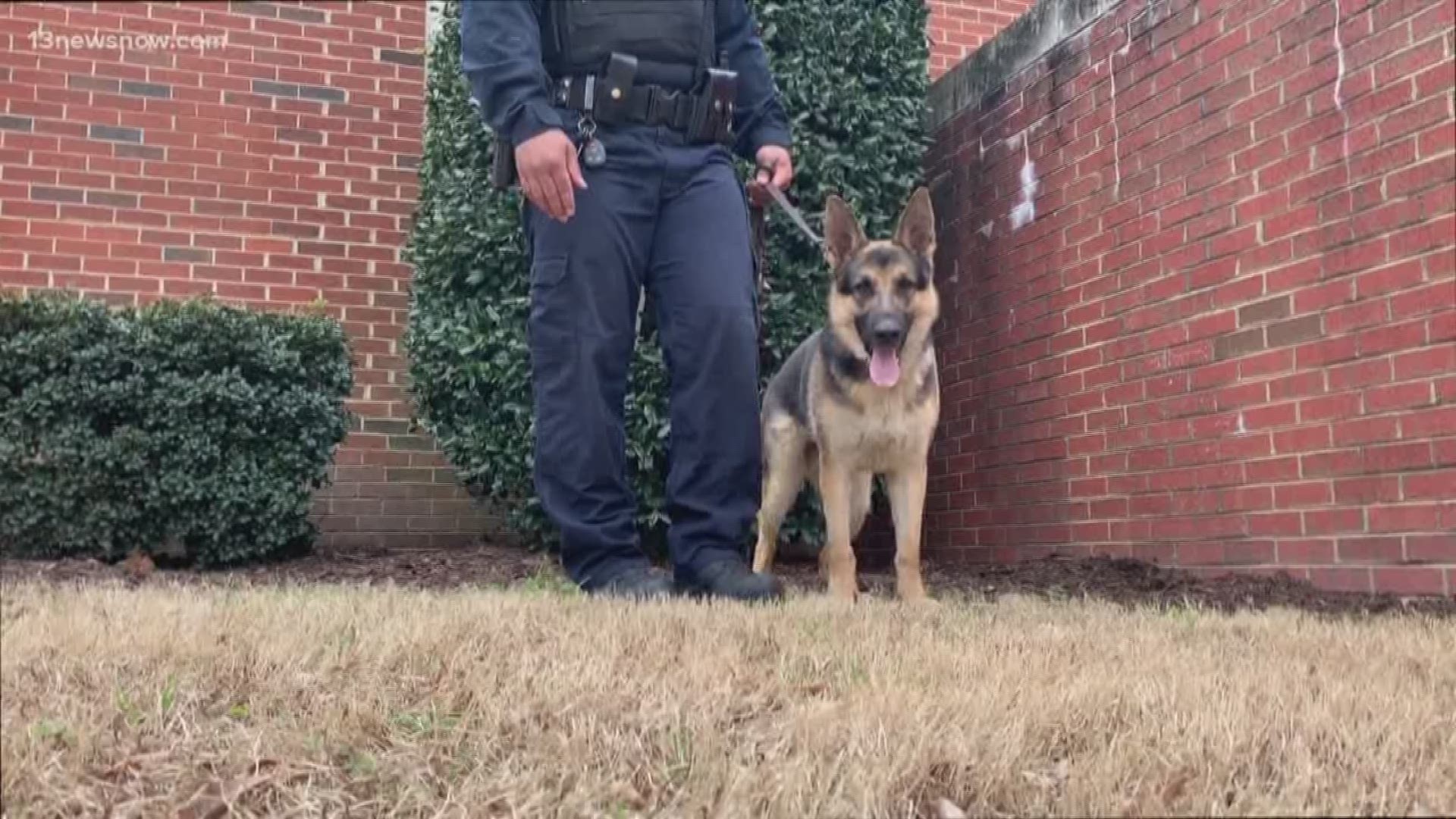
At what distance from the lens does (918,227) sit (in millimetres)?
4527

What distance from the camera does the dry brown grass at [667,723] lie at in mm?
1907

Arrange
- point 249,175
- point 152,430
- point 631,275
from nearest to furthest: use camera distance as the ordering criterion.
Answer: point 631,275
point 152,430
point 249,175

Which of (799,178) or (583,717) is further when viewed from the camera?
(799,178)

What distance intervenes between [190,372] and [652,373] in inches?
84.9

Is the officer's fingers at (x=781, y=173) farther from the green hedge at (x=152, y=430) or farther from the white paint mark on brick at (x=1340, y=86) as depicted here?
the green hedge at (x=152, y=430)

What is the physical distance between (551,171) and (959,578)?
122 inches

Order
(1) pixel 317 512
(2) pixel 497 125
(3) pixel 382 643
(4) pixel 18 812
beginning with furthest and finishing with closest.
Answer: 1. (1) pixel 317 512
2. (2) pixel 497 125
3. (3) pixel 382 643
4. (4) pixel 18 812

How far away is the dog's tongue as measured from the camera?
13.9 feet

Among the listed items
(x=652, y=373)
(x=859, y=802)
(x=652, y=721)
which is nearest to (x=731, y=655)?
(x=652, y=721)

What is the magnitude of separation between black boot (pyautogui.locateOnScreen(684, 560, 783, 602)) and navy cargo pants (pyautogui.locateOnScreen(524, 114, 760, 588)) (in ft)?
0.13

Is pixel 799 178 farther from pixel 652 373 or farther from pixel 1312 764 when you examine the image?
pixel 1312 764

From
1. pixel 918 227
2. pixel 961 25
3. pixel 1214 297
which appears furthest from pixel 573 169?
pixel 961 25

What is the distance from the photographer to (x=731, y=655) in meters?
2.50

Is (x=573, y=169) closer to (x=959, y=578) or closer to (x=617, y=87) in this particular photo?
(x=617, y=87)
